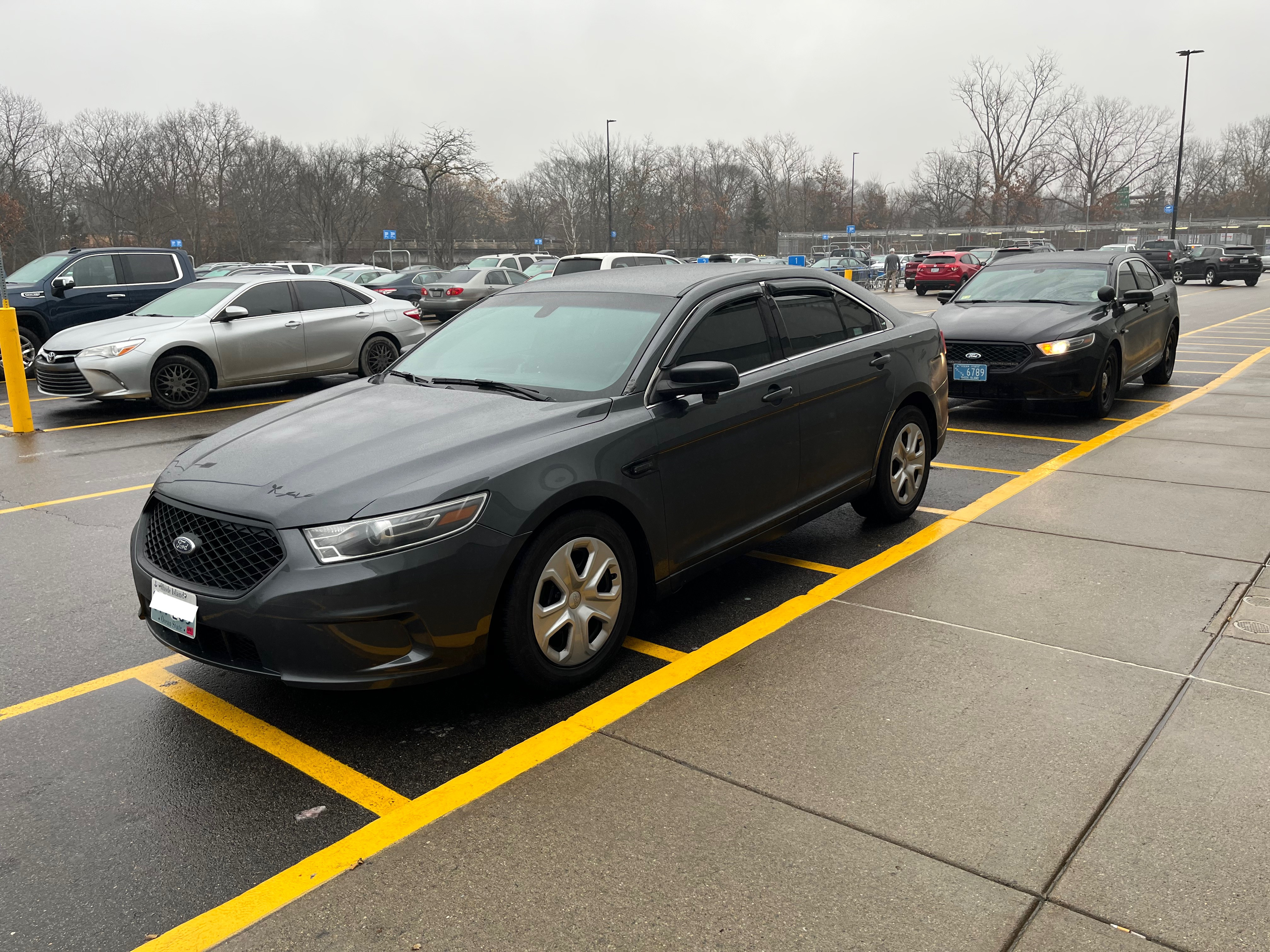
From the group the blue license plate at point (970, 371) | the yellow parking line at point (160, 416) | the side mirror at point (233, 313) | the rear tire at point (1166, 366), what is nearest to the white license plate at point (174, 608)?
the yellow parking line at point (160, 416)

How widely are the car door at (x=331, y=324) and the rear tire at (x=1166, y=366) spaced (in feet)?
32.7

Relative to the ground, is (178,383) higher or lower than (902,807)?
higher

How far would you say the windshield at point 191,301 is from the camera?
12117 millimetres

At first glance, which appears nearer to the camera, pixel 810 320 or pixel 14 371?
pixel 810 320

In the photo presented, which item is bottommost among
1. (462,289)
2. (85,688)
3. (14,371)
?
(85,688)

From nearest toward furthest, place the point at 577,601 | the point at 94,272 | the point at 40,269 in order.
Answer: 1. the point at 577,601
2. the point at 94,272
3. the point at 40,269

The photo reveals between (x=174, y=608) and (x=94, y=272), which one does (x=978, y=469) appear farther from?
(x=94, y=272)

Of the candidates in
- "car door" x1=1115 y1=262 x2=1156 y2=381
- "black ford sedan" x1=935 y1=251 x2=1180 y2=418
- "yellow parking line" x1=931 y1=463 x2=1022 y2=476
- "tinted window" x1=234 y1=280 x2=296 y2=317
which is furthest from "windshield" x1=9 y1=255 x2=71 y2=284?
"car door" x1=1115 y1=262 x2=1156 y2=381

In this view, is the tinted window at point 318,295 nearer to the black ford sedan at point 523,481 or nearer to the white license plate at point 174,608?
the black ford sedan at point 523,481

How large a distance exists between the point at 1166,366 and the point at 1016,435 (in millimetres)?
4313

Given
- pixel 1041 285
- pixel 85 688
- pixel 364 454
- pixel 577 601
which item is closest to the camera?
pixel 364 454

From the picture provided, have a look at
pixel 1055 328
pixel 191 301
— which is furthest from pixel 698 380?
Result: pixel 191 301

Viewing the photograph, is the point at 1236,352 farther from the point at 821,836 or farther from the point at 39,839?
the point at 39,839

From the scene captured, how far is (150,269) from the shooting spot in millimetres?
15406
